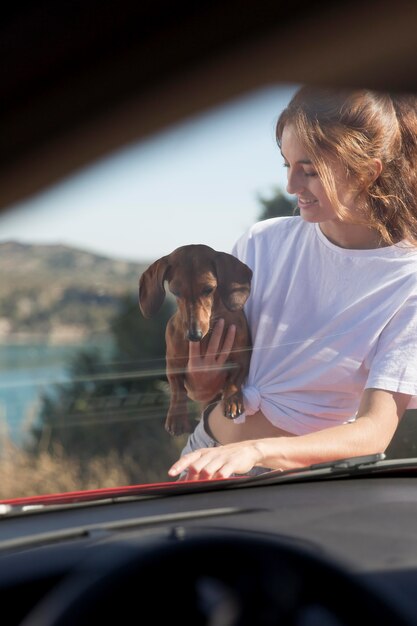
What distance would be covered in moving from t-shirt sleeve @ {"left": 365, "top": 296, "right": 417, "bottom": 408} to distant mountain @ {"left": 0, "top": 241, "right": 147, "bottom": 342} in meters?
1.00

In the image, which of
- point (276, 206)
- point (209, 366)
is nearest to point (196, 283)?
point (209, 366)

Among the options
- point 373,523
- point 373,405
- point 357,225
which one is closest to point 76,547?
point 373,523

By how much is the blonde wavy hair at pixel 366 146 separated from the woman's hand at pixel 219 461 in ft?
3.35

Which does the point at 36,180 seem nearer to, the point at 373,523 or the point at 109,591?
the point at 373,523

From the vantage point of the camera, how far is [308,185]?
3.82 m

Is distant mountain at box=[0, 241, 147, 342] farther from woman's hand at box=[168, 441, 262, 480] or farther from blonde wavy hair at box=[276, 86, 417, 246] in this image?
blonde wavy hair at box=[276, 86, 417, 246]

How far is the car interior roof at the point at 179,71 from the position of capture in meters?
3.89

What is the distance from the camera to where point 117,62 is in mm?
3898

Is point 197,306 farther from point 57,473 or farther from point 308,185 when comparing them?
point 57,473

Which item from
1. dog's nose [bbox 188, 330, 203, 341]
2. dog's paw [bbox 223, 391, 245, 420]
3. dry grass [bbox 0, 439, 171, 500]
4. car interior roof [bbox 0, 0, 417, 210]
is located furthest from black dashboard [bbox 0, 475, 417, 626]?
car interior roof [bbox 0, 0, 417, 210]

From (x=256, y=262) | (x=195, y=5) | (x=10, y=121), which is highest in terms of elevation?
(x=195, y=5)

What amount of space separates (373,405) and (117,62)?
68.0 inches

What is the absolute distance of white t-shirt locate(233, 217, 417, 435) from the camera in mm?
3762

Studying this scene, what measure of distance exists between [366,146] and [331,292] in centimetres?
60
